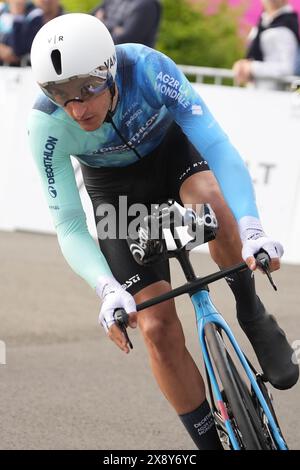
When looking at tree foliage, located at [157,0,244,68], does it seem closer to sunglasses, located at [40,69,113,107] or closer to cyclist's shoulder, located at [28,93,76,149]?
cyclist's shoulder, located at [28,93,76,149]

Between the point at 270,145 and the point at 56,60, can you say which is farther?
the point at 270,145

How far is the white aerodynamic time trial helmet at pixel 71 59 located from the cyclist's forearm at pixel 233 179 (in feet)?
1.83

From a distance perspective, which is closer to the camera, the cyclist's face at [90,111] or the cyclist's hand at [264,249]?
the cyclist's hand at [264,249]

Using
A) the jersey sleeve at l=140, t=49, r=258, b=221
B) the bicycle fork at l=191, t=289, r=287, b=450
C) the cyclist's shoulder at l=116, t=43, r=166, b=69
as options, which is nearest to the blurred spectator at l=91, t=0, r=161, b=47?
the cyclist's shoulder at l=116, t=43, r=166, b=69

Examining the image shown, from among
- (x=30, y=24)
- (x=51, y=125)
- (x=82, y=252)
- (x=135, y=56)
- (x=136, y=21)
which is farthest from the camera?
(x=30, y=24)

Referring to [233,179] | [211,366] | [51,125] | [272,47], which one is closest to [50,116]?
[51,125]

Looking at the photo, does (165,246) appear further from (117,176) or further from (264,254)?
(117,176)

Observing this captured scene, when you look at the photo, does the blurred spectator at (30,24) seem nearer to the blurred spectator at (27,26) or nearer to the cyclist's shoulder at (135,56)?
the blurred spectator at (27,26)

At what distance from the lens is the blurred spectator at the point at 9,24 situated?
37.5ft

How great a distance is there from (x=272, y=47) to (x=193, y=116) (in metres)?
5.58

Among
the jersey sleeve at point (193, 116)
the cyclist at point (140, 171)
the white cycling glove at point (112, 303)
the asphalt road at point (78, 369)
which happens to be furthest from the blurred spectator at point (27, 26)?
the white cycling glove at point (112, 303)

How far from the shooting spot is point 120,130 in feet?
14.4

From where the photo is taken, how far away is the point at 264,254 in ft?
12.2

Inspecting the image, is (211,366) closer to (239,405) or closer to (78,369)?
(239,405)
